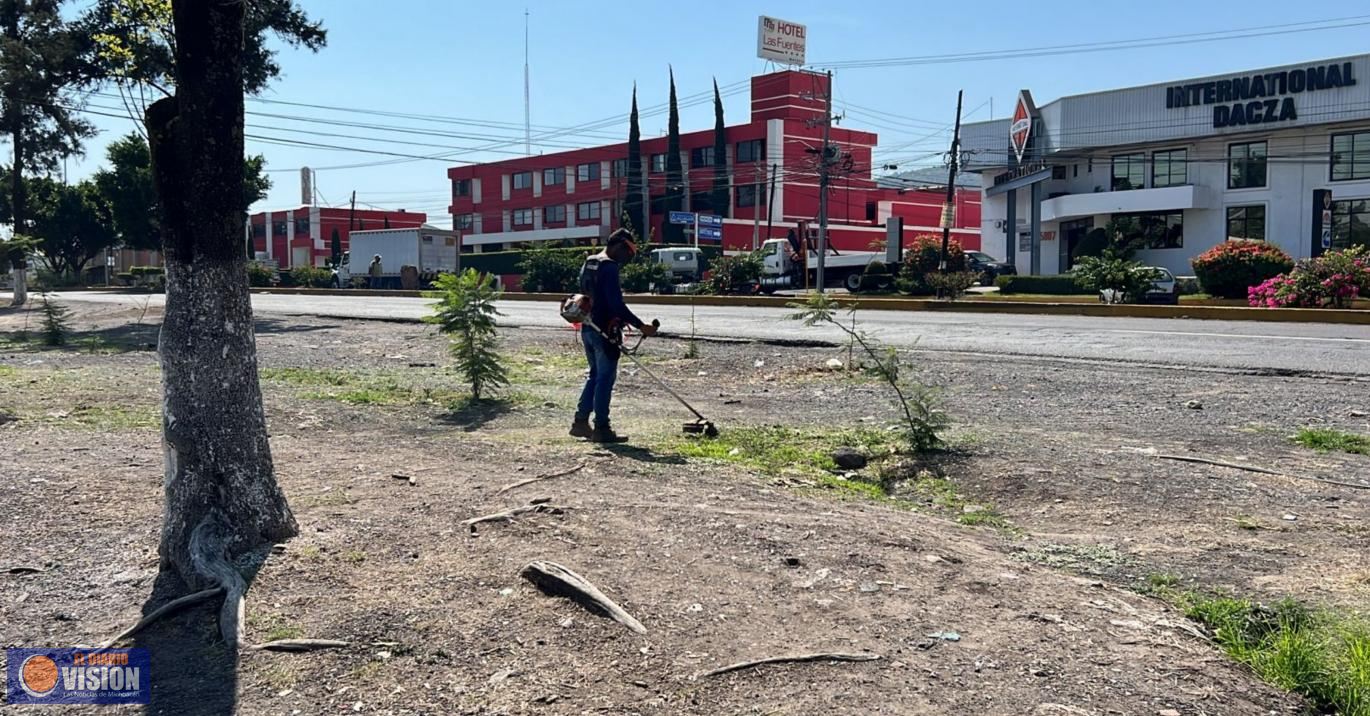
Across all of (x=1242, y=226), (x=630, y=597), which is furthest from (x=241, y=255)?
(x=1242, y=226)

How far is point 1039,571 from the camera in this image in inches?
173

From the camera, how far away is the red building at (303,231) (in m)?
95.7

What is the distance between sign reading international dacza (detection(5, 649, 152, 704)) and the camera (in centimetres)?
335

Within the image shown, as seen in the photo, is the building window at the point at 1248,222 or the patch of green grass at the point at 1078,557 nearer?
the patch of green grass at the point at 1078,557

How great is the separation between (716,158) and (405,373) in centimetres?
6063

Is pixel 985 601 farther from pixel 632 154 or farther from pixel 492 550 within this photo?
pixel 632 154

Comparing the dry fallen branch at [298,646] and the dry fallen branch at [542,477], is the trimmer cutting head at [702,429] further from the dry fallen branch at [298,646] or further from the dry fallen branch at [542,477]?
the dry fallen branch at [298,646]

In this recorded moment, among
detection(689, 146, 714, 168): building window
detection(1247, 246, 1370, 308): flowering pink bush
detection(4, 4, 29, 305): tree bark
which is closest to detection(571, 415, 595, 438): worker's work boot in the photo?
detection(1247, 246, 1370, 308): flowering pink bush

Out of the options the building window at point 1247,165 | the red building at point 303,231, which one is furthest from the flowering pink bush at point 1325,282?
the red building at point 303,231

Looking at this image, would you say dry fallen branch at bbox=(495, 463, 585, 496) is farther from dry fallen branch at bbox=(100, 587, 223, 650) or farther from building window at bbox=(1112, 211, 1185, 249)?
building window at bbox=(1112, 211, 1185, 249)

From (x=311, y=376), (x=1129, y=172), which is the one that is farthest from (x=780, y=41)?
(x=311, y=376)

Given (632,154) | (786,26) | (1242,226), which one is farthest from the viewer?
(632,154)

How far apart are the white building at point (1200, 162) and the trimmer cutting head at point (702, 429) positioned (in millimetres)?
36443

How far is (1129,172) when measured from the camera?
4588 cm
